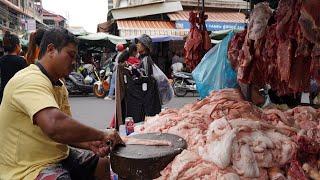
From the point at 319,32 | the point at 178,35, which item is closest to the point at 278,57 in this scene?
the point at 319,32

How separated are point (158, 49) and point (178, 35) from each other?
2006 millimetres

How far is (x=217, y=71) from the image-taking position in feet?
16.9

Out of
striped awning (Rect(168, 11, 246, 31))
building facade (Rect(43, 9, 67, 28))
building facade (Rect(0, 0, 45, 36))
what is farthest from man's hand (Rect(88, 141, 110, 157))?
building facade (Rect(43, 9, 67, 28))

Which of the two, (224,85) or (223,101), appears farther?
(224,85)

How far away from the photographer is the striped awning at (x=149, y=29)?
20047mm

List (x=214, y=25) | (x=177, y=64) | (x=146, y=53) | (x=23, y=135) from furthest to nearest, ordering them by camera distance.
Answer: (x=214, y=25) < (x=177, y=64) < (x=146, y=53) < (x=23, y=135)

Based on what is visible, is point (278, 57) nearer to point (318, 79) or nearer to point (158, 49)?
point (318, 79)

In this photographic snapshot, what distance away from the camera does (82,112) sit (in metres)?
11.7

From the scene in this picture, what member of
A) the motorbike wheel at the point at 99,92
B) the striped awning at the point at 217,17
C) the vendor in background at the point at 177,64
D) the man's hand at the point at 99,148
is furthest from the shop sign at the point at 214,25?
the man's hand at the point at 99,148

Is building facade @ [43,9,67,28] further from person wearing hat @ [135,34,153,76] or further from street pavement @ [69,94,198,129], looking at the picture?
person wearing hat @ [135,34,153,76]

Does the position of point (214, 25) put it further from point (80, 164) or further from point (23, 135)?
point (23, 135)

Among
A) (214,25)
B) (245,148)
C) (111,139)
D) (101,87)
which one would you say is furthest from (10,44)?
(214,25)

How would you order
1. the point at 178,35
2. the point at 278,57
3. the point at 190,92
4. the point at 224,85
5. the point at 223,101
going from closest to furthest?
1. the point at 278,57
2. the point at 223,101
3. the point at 224,85
4. the point at 190,92
5. the point at 178,35

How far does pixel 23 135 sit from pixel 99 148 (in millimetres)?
592
